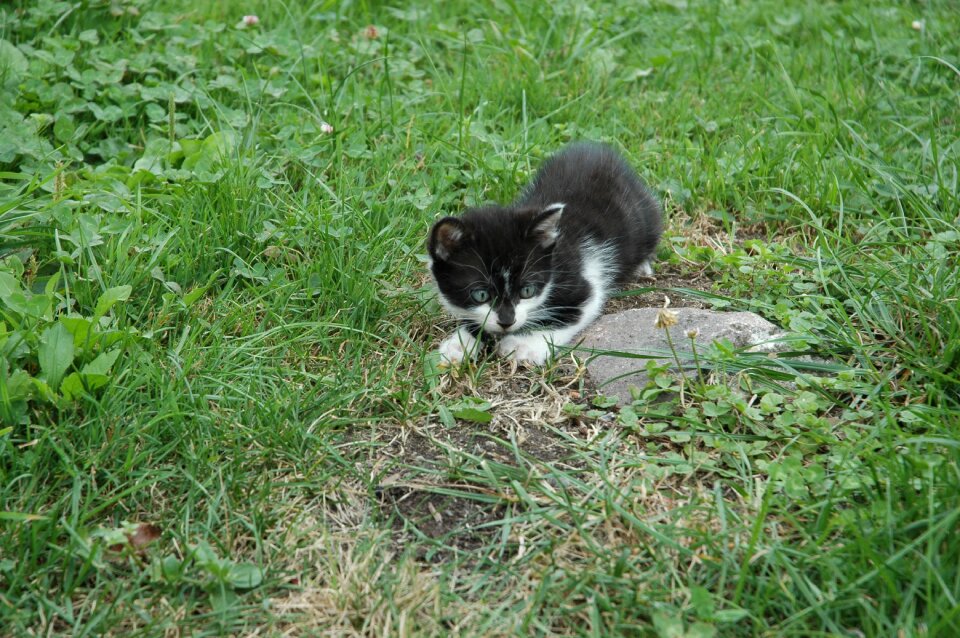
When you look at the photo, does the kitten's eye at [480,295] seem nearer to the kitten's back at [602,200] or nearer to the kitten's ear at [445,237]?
the kitten's ear at [445,237]

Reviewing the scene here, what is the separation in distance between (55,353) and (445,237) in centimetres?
142

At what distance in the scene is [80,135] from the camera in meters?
4.41

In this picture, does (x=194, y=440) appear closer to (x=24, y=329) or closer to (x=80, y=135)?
(x=24, y=329)

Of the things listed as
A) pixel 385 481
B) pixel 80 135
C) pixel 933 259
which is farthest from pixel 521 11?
pixel 385 481

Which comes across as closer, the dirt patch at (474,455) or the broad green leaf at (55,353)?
the dirt patch at (474,455)

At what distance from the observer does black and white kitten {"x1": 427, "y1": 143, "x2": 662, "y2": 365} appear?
139 inches

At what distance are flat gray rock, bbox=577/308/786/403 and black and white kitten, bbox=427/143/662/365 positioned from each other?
0.17m

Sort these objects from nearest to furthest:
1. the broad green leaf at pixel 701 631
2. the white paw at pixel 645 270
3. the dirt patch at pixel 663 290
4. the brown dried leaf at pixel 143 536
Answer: the broad green leaf at pixel 701 631, the brown dried leaf at pixel 143 536, the dirt patch at pixel 663 290, the white paw at pixel 645 270

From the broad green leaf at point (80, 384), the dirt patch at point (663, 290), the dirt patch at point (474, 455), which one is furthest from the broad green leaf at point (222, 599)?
the dirt patch at point (663, 290)

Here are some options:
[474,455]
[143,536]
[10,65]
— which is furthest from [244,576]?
[10,65]

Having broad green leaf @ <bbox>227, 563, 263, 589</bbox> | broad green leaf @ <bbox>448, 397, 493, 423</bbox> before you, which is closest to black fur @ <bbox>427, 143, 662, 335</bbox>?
broad green leaf @ <bbox>448, 397, 493, 423</bbox>

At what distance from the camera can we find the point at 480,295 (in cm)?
358

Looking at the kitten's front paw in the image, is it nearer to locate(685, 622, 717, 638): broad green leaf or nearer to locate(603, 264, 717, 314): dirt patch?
locate(603, 264, 717, 314): dirt patch

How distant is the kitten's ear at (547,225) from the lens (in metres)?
3.48
